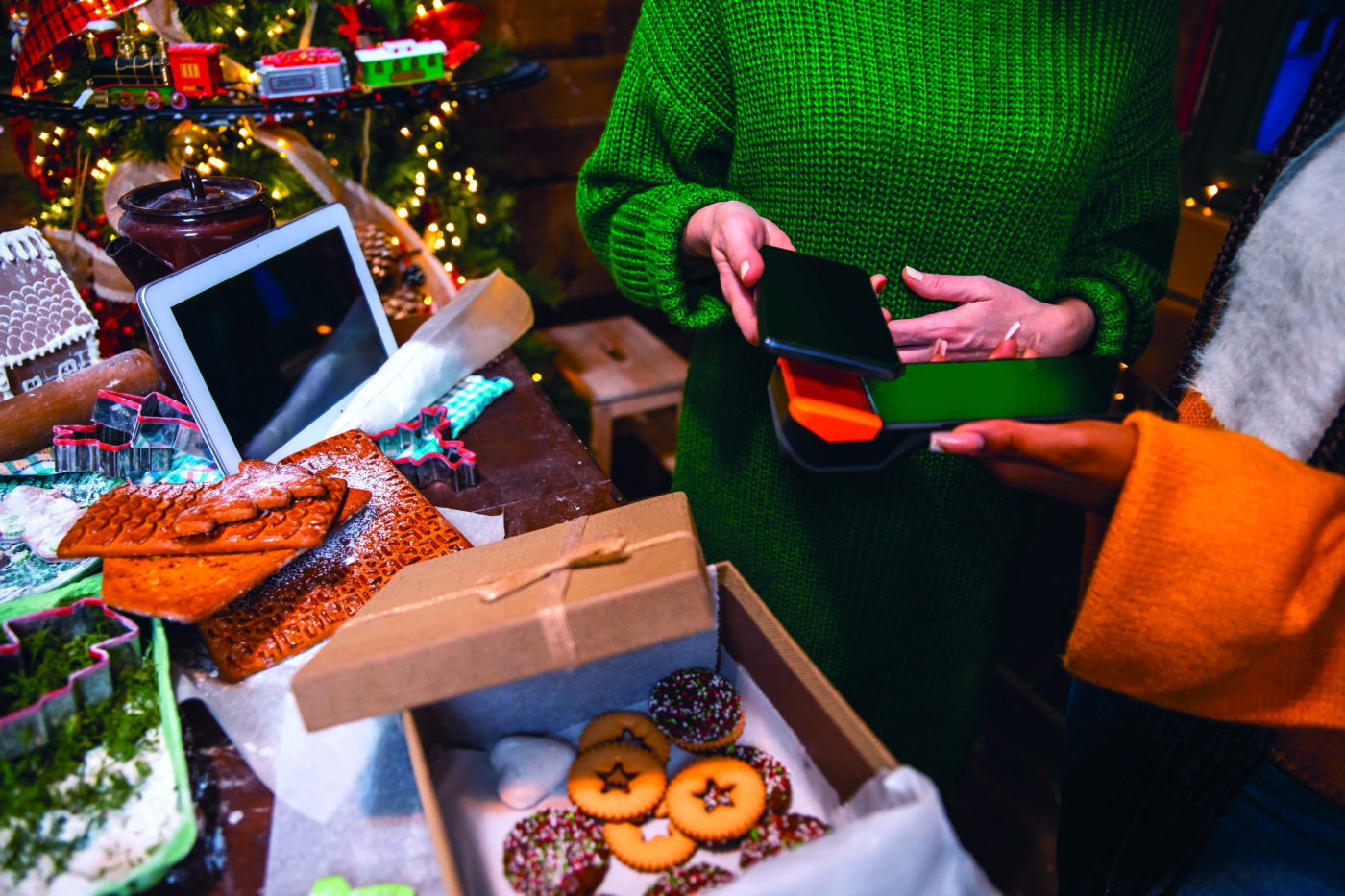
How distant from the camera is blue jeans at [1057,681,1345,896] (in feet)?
2.40

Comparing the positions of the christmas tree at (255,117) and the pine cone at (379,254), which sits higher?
the christmas tree at (255,117)

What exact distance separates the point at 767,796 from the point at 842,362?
0.38m

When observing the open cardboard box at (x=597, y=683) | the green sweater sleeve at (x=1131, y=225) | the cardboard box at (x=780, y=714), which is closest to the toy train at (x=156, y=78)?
the open cardboard box at (x=597, y=683)

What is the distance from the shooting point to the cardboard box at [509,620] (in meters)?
0.54

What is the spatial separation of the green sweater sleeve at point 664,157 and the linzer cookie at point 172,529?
0.48 meters

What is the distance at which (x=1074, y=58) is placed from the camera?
891 millimetres

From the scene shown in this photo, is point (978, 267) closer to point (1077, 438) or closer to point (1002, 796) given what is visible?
point (1077, 438)

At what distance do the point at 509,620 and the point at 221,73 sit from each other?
1.30 metres

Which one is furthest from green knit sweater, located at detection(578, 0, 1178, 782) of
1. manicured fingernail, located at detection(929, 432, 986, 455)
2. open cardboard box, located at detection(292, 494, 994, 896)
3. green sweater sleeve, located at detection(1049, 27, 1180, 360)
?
open cardboard box, located at detection(292, 494, 994, 896)

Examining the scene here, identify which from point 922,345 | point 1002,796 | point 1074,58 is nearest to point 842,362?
point 922,345

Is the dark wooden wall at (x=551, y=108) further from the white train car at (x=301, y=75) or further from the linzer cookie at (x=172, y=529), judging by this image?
the linzer cookie at (x=172, y=529)

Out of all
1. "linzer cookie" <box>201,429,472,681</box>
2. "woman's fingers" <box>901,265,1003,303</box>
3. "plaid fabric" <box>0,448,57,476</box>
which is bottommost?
"linzer cookie" <box>201,429,472,681</box>

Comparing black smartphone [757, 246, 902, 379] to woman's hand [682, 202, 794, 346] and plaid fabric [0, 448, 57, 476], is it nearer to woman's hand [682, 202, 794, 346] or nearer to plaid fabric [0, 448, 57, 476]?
woman's hand [682, 202, 794, 346]

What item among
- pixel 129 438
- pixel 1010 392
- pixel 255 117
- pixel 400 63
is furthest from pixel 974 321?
pixel 255 117
